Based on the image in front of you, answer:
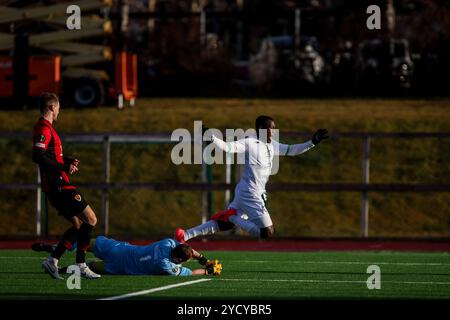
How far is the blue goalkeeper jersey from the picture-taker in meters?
14.2

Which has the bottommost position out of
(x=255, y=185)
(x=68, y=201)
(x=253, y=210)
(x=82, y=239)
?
(x=82, y=239)

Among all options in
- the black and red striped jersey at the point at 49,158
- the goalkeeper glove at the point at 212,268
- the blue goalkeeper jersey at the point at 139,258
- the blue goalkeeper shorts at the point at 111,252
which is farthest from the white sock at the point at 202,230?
the black and red striped jersey at the point at 49,158

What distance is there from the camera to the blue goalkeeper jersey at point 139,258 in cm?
1416

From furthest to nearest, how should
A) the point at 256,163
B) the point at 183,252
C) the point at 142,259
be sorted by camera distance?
1. the point at 256,163
2. the point at 142,259
3. the point at 183,252

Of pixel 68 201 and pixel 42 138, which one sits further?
pixel 68 201

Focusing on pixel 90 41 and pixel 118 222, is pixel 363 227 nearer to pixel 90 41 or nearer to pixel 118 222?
pixel 118 222

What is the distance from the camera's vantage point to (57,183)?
45.6 feet

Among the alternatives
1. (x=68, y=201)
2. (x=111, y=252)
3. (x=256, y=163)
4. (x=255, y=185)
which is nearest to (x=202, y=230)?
(x=255, y=185)

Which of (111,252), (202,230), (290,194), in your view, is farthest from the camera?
(290,194)

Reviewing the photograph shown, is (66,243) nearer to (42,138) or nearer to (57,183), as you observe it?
(57,183)

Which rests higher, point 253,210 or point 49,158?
point 49,158

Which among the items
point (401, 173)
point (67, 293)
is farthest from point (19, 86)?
point (67, 293)

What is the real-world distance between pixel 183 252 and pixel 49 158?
180cm
